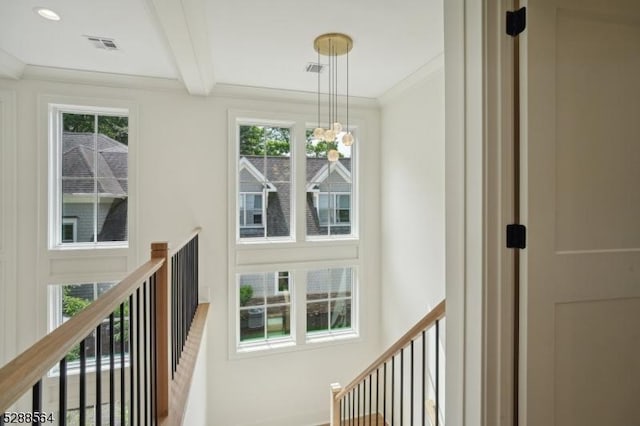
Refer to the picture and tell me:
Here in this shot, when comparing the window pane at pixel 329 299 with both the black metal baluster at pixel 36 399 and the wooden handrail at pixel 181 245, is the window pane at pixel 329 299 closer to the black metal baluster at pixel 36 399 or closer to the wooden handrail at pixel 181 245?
the wooden handrail at pixel 181 245

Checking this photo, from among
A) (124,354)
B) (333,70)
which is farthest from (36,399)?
(333,70)

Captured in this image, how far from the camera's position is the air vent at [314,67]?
3071mm

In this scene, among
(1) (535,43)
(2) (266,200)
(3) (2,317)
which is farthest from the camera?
(2) (266,200)

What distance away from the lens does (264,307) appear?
4012 millimetres

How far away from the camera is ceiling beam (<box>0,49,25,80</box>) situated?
283 cm

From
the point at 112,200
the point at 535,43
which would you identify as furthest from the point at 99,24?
the point at 535,43

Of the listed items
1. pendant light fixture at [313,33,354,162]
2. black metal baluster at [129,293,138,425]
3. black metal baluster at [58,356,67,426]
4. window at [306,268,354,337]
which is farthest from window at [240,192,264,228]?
black metal baluster at [58,356,67,426]

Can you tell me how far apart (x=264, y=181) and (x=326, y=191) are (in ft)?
2.63

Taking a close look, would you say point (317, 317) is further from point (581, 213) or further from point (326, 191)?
point (581, 213)

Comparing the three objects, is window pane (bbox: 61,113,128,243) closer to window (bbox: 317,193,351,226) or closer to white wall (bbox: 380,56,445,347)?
window (bbox: 317,193,351,226)

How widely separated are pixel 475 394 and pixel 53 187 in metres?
4.03

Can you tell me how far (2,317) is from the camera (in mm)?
3092

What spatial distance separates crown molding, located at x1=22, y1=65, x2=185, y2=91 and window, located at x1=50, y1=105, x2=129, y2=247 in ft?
0.88

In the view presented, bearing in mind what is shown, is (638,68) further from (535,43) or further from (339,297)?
(339,297)
